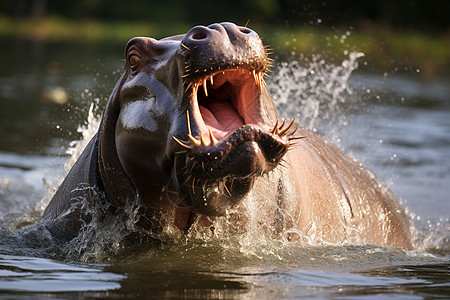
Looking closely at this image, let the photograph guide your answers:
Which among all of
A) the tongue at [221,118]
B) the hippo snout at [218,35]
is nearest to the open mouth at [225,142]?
the tongue at [221,118]

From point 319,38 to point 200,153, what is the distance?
2796cm

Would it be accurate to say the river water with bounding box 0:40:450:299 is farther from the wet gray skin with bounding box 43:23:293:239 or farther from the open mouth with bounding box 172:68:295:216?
the open mouth with bounding box 172:68:295:216

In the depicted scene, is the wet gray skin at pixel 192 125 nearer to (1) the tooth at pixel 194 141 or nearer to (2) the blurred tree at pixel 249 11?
(1) the tooth at pixel 194 141

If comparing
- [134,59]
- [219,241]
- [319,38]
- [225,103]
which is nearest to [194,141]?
[225,103]

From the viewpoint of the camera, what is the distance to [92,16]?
4916 centimetres

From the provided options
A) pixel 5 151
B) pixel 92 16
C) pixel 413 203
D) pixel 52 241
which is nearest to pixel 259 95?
pixel 52 241

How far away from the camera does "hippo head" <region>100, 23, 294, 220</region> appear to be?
343 centimetres

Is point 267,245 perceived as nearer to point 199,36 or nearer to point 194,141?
point 194,141

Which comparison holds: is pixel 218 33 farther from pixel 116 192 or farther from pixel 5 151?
pixel 5 151

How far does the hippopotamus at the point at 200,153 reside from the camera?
3.46 m

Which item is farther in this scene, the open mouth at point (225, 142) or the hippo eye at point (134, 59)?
the hippo eye at point (134, 59)

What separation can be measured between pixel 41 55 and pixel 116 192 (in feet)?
69.8

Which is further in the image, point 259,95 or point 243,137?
point 259,95

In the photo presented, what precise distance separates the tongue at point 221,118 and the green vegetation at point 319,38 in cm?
1189
